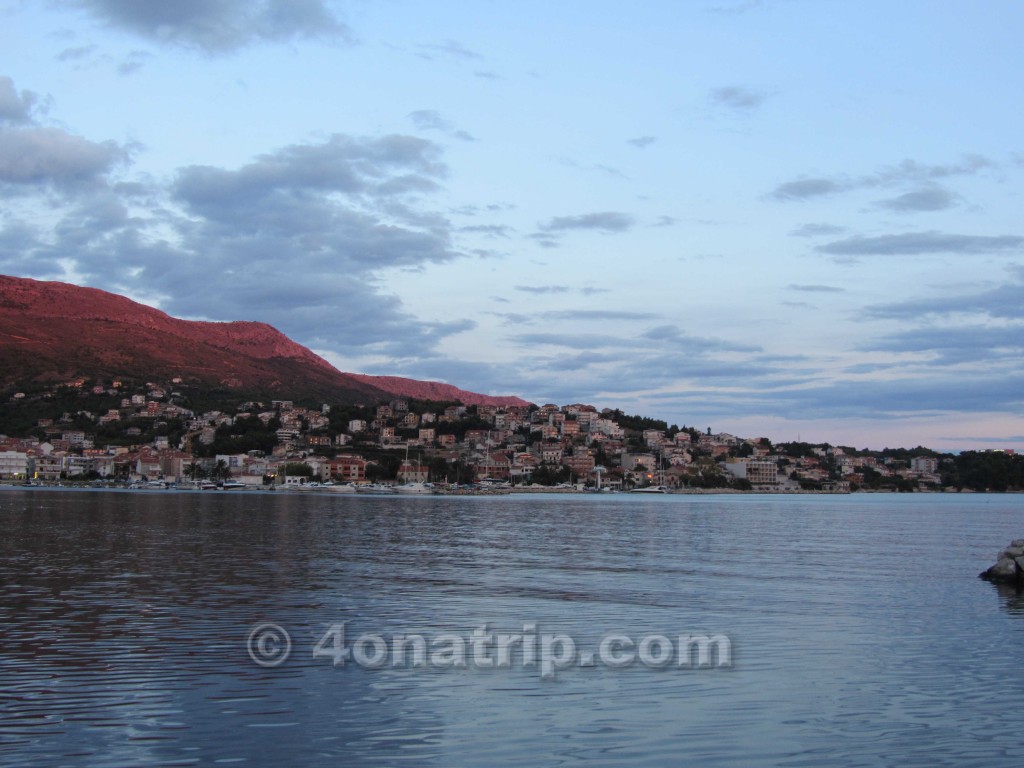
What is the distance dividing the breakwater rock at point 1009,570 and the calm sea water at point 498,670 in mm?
588

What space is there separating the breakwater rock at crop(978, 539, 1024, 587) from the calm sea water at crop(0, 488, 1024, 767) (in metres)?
0.59

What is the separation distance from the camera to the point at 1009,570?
26250 millimetres

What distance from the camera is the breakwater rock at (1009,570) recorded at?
2580cm

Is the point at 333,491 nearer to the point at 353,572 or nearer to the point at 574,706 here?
the point at 353,572

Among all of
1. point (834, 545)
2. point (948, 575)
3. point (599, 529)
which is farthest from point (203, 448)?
point (948, 575)

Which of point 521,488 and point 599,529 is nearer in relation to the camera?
point 599,529

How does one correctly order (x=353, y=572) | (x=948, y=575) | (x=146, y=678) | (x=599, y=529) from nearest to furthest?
(x=146, y=678) → (x=353, y=572) → (x=948, y=575) → (x=599, y=529)

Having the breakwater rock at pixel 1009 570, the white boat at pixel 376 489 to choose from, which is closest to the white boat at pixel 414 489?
the white boat at pixel 376 489

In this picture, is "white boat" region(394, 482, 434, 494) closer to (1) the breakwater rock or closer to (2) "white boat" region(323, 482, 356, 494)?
(2) "white boat" region(323, 482, 356, 494)

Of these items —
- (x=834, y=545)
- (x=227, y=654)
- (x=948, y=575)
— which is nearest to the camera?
(x=227, y=654)

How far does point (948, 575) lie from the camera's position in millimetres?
28219

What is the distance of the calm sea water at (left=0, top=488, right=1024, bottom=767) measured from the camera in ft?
32.0

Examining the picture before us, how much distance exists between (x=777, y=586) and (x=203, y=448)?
174470 millimetres

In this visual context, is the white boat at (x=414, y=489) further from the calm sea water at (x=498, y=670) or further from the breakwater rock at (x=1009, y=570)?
the breakwater rock at (x=1009, y=570)
